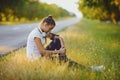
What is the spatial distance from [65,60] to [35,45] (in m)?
0.43

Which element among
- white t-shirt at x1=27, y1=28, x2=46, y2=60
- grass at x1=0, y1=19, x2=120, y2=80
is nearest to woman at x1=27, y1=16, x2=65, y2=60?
white t-shirt at x1=27, y1=28, x2=46, y2=60

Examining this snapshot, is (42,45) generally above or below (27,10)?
below

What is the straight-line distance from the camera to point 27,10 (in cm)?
848

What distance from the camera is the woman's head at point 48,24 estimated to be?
652 centimetres

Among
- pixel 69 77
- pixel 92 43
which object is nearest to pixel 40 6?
pixel 92 43

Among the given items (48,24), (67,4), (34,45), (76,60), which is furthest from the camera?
(67,4)

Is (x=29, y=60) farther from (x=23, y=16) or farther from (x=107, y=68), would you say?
(x=23, y=16)

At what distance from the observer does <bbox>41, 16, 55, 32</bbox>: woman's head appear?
21.4ft

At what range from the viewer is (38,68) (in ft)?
20.5

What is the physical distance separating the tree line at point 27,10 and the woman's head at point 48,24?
750mm

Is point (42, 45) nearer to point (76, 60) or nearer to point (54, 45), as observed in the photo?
point (54, 45)

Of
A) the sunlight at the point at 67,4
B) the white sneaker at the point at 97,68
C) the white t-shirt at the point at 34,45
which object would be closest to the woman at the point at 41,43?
the white t-shirt at the point at 34,45

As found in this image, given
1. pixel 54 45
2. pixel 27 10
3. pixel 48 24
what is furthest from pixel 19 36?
pixel 48 24

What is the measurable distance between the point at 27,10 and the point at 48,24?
1.99m
